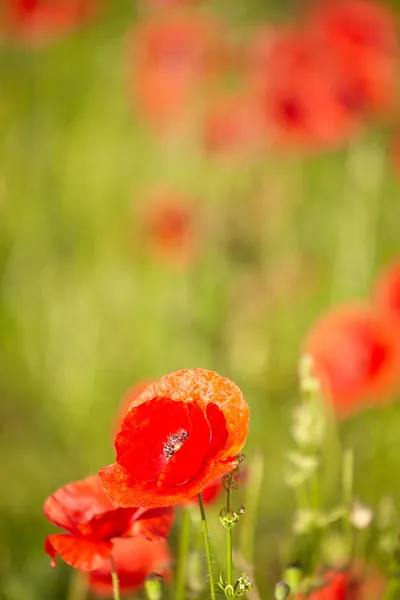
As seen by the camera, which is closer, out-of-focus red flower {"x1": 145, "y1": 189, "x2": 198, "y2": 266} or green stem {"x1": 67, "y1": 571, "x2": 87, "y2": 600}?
green stem {"x1": 67, "y1": 571, "x2": 87, "y2": 600}

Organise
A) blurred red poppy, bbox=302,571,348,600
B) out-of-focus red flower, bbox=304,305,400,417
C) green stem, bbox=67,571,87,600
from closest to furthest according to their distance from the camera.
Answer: blurred red poppy, bbox=302,571,348,600 → green stem, bbox=67,571,87,600 → out-of-focus red flower, bbox=304,305,400,417

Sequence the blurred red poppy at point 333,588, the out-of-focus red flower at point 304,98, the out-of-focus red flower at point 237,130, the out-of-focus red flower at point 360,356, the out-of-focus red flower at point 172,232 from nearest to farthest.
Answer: the blurred red poppy at point 333,588
the out-of-focus red flower at point 360,356
the out-of-focus red flower at point 304,98
the out-of-focus red flower at point 237,130
the out-of-focus red flower at point 172,232

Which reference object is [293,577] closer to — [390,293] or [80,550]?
[80,550]

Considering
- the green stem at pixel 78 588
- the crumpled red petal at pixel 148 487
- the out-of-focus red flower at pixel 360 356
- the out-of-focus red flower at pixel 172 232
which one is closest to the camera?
the crumpled red petal at pixel 148 487

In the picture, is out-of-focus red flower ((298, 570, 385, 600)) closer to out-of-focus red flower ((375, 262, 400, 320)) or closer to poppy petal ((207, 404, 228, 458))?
poppy petal ((207, 404, 228, 458))

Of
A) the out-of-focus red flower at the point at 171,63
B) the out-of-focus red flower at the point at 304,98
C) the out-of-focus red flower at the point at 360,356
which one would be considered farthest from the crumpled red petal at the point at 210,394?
the out-of-focus red flower at the point at 171,63

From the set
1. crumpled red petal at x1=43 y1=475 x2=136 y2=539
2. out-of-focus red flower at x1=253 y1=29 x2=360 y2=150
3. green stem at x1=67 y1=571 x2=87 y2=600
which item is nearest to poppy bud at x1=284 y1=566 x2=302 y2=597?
crumpled red petal at x1=43 y1=475 x2=136 y2=539

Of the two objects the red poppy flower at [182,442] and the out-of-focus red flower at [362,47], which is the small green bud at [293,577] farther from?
the out-of-focus red flower at [362,47]

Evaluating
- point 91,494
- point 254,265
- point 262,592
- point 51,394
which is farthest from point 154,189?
point 91,494

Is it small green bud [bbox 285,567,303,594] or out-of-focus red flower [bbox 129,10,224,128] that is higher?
out-of-focus red flower [bbox 129,10,224,128]
